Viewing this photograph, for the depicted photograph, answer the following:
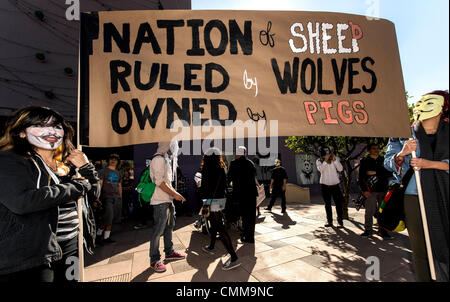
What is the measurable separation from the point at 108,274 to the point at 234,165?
298 centimetres

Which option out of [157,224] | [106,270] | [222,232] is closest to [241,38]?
[222,232]

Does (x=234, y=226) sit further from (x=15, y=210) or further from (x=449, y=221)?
(x=15, y=210)

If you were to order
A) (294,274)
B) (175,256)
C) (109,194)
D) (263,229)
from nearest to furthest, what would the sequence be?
(294,274) → (175,256) → (109,194) → (263,229)

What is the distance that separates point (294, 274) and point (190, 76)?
3148mm

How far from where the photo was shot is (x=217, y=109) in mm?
2064

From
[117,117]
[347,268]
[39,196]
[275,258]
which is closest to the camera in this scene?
[39,196]

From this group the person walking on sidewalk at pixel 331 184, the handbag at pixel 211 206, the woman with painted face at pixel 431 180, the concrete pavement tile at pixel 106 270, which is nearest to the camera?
the woman with painted face at pixel 431 180

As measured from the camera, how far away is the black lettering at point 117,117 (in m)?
1.96

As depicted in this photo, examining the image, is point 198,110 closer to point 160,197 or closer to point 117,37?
point 117,37

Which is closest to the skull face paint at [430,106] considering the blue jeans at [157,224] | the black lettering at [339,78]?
the black lettering at [339,78]

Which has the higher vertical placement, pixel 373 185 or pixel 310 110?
pixel 310 110

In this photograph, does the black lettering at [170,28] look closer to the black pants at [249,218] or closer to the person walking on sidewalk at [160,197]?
the person walking on sidewalk at [160,197]

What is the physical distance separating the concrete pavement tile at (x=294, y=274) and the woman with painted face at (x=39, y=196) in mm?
2484
